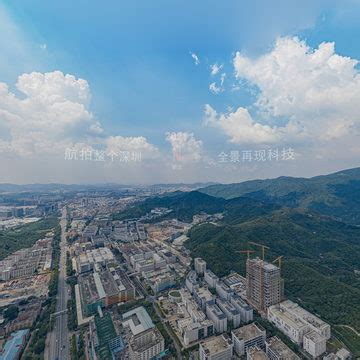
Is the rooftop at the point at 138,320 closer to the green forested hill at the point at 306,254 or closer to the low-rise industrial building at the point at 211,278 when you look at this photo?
the low-rise industrial building at the point at 211,278

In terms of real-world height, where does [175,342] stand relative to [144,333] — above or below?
below

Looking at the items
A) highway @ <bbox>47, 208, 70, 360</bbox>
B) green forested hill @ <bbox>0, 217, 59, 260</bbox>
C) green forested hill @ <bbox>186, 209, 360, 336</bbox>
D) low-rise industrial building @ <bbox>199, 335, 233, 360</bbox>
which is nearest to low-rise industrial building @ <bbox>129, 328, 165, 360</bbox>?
low-rise industrial building @ <bbox>199, 335, 233, 360</bbox>

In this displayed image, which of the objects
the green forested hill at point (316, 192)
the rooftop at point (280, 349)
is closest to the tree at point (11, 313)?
the rooftop at point (280, 349)

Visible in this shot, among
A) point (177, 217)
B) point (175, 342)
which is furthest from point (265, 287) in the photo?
point (177, 217)

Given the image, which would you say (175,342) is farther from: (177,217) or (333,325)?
(177,217)

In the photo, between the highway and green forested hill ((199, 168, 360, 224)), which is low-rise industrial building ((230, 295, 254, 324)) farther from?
green forested hill ((199, 168, 360, 224))
